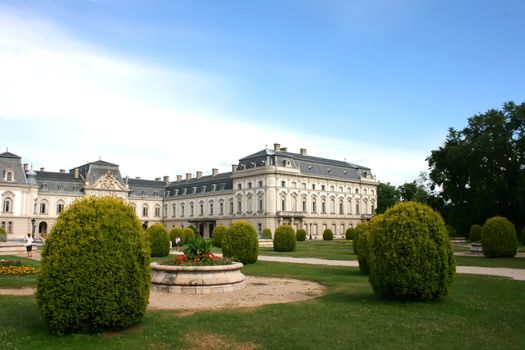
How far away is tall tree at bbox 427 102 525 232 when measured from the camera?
3862cm

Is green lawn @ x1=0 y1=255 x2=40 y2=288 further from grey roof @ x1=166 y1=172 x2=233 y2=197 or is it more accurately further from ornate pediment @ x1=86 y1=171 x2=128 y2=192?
ornate pediment @ x1=86 y1=171 x2=128 y2=192

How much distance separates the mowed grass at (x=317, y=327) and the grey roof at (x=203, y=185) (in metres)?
65.1

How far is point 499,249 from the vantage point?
2330 cm

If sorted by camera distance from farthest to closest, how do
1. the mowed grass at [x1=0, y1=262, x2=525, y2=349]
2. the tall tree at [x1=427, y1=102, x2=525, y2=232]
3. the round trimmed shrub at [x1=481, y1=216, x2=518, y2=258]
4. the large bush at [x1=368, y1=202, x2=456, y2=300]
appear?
the tall tree at [x1=427, y1=102, x2=525, y2=232] → the round trimmed shrub at [x1=481, y1=216, x2=518, y2=258] → the large bush at [x1=368, y1=202, x2=456, y2=300] → the mowed grass at [x1=0, y1=262, x2=525, y2=349]

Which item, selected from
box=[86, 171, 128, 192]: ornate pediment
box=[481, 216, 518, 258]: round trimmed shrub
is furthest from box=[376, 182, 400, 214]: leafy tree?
box=[481, 216, 518, 258]: round trimmed shrub

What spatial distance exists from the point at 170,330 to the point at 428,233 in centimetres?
549

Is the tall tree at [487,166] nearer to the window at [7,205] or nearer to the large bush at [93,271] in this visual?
the large bush at [93,271]

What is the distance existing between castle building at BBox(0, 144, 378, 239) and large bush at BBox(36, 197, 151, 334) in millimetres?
56565

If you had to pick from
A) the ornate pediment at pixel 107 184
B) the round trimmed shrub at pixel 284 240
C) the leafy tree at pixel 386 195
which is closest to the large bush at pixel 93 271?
the round trimmed shrub at pixel 284 240

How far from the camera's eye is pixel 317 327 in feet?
24.8

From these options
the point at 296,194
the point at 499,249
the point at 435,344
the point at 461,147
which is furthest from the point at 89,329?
the point at 296,194

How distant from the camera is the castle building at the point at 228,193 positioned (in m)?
67.3

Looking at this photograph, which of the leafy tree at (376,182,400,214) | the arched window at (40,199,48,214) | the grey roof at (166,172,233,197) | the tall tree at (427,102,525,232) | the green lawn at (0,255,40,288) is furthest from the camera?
the leafy tree at (376,182,400,214)

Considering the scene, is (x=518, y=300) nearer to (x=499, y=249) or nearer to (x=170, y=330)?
(x=170, y=330)
